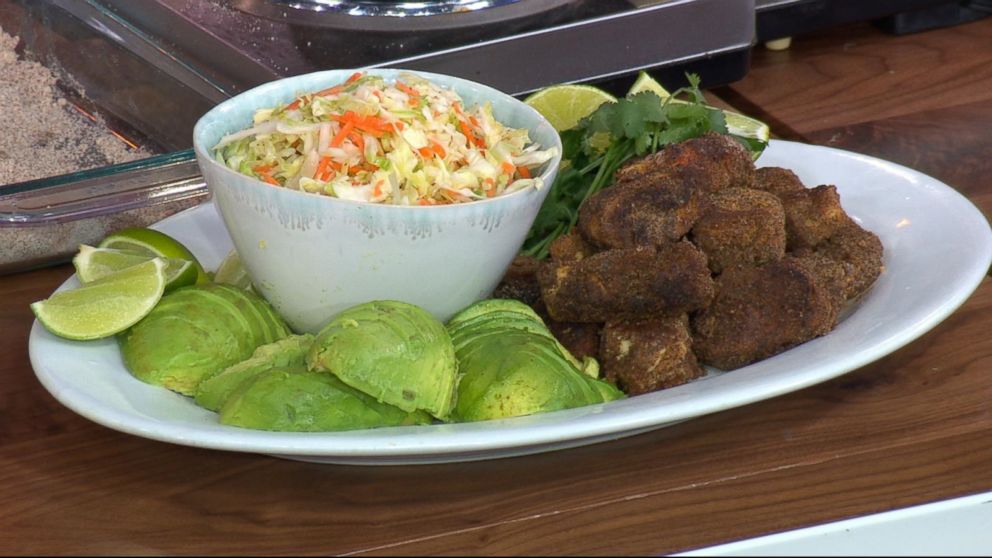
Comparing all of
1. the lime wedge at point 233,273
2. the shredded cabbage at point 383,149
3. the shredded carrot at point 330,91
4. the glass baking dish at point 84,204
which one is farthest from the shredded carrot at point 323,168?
the glass baking dish at point 84,204

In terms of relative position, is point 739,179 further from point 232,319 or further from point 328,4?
point 328,4

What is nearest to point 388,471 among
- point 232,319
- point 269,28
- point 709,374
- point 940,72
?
point 232,319

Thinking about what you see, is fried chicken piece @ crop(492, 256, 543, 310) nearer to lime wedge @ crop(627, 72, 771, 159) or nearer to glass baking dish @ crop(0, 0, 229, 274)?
lime wedge @ crop(627, 72, 771, 159)

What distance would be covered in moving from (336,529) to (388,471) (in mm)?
80

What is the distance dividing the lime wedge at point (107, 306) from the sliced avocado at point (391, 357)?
193 mm

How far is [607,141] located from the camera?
139 cm

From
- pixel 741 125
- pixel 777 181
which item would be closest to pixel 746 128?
pixel 741 125

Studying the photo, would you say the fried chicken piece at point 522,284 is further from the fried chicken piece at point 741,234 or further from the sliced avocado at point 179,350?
the sliced avocado at point 179,350

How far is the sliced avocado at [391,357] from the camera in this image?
1.00 metres

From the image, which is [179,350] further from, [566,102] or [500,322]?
[566,102]

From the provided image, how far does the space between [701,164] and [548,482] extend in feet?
1.29

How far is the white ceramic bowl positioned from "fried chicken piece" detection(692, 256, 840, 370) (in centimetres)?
20

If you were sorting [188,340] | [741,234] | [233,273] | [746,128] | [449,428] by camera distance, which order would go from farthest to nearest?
1. [746,128]
2. [233,273]
3. [741,234]
4. [188,340]
5. [449,428]

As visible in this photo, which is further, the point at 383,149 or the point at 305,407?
the point at 383,149
